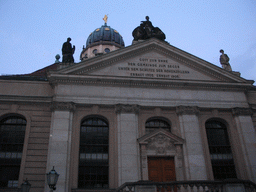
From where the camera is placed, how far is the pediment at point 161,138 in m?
18.2

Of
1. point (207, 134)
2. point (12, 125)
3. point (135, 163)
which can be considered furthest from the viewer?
point (207, 134)

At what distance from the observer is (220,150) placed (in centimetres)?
1944

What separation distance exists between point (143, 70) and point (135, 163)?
7445 mm

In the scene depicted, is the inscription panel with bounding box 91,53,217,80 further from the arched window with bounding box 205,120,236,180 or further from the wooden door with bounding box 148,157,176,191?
the wooden door with bounding box 148,157,176,191

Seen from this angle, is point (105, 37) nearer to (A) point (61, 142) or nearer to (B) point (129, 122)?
(B) point (129, 122)

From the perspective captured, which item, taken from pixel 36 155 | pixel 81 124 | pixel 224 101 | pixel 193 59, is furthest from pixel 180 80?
pixel 36 155

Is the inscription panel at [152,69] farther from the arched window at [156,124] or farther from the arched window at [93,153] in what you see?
the arched window at [93,153]

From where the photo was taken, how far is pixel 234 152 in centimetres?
1917

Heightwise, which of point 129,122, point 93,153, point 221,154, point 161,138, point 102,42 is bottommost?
point 221,154

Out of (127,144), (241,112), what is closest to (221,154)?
(241,112)

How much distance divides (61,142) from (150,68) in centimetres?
896

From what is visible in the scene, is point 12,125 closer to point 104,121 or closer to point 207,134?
point 104,121

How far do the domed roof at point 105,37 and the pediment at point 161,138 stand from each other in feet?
122

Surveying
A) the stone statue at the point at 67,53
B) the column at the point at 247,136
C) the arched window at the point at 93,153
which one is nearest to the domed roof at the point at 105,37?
the stone statue at the point at 67,53
